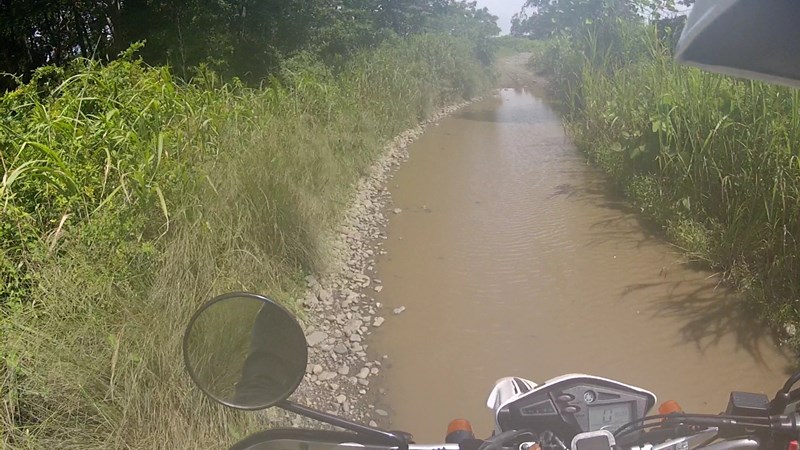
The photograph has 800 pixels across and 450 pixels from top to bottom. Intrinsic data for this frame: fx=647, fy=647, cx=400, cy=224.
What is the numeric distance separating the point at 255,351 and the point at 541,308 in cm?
376

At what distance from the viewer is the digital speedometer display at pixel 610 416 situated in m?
1.70

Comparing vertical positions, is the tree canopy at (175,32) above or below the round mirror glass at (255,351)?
above

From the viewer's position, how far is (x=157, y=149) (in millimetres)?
4207

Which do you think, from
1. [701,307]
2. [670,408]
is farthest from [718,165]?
[670,408]

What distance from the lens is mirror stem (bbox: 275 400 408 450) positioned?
1.62 m

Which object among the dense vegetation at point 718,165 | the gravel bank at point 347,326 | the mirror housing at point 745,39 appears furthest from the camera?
the dense vegetation at point 718,165

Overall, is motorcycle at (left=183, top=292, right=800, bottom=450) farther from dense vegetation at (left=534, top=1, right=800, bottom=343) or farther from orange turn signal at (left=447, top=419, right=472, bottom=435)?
dense vegetation at (left=534, top=1, right=800, bottom=343)

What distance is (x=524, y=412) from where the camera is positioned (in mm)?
1666

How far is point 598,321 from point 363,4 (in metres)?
10.3

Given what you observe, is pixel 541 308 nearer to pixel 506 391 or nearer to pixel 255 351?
pixel 506 391

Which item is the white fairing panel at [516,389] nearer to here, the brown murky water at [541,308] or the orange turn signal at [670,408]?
the orange turn signal at [670,408]

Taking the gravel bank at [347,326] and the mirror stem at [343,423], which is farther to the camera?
the gravel bank at [347,326]

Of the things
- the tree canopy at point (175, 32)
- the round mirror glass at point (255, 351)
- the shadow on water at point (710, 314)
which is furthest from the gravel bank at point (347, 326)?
the tree canopy at point (175, 32)

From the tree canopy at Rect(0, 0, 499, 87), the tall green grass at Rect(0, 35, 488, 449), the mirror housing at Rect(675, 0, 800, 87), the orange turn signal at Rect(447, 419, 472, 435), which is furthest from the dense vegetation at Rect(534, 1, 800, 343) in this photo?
the tree canopy at Rect(0, 0, 499, 87)
